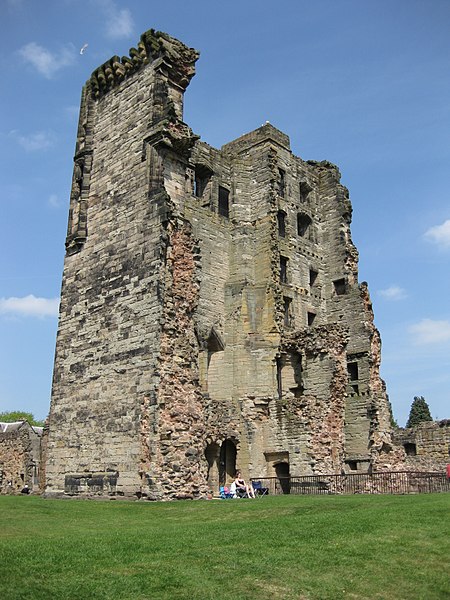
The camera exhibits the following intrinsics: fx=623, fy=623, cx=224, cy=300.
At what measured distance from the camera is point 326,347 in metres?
25.2

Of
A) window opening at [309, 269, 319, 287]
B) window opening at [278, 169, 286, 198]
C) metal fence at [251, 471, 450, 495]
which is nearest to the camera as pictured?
metal fence at [251, 471, 450, 495]

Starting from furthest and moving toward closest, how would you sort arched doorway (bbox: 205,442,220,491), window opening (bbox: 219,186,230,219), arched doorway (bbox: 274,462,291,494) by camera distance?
window opening (bbox: 219,186,230,219) < arched doorway (bbox: 274,462,291,494) < arched doorway (bbox: 205,442,220,491)

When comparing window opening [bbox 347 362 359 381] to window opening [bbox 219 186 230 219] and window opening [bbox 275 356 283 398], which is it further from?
window opening [bbox 219 186 230 219]

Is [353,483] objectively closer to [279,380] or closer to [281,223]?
[279,380]

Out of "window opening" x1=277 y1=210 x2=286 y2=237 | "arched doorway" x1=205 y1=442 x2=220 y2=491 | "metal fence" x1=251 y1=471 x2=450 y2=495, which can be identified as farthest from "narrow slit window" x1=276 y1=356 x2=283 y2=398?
"window opening" x1=277 y1=210 x2=286 y2=237

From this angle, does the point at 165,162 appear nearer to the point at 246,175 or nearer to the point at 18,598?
the point at 246,175

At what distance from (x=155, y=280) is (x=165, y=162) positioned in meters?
4.29

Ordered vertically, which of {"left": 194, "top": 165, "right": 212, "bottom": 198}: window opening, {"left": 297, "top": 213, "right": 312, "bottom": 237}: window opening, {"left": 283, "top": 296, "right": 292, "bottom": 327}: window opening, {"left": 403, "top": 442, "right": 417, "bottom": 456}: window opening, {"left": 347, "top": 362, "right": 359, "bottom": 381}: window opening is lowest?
{"left": 403, "top": 442, "right": 417, "bottom": 456}: window opening

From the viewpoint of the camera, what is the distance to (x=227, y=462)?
24.6 meters

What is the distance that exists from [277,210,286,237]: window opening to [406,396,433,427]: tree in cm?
3840

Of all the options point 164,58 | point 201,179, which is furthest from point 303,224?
point 164,58

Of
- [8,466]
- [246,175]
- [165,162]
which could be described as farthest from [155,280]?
[8,466]

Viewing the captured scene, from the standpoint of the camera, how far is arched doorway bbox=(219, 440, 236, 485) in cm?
2441

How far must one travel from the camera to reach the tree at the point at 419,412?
61.0 meters
